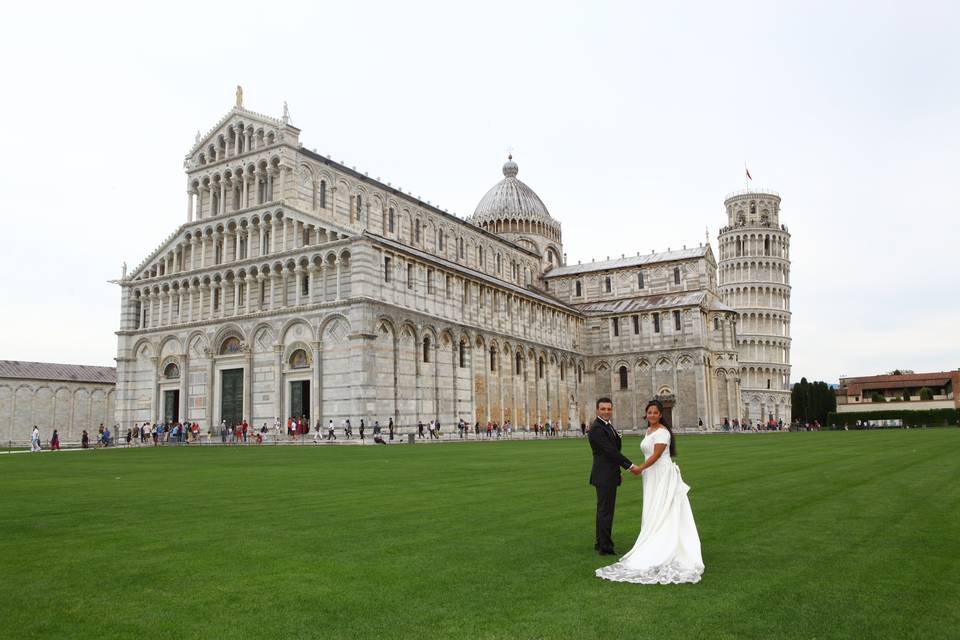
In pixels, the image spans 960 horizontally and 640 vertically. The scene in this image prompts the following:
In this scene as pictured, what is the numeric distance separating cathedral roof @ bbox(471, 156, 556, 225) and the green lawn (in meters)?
69.0

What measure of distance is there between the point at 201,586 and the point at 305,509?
17.5ft

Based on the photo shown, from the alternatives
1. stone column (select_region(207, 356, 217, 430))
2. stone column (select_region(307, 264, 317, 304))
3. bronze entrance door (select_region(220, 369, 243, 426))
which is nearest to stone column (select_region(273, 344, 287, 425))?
bronze entrance door (select_region(220, 369, 243, 426))

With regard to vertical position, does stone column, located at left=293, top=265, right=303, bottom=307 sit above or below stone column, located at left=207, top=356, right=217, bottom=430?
above

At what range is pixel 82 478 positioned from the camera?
19.7 meters

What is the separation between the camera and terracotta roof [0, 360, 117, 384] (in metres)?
65.1

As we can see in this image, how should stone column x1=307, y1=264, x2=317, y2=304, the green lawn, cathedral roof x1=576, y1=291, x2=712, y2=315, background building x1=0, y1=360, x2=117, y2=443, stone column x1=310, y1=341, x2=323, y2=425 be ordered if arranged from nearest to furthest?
the green lawn, stone column x1=310, y1=341, x2=323, y2=425, stone column x1=307, y1=264, x2=317, y2=304, background building x1=0, y1=360, x2=117, y2=443, cathedral roof x1=576, y1=291, x2=712, y2=315

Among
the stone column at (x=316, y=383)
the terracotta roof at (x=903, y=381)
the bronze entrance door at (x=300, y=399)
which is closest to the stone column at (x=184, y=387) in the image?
the bronze entrance door at (x=300, y=399)

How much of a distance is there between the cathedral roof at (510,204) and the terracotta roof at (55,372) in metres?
40.8

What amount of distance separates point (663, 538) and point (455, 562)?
2.35 m

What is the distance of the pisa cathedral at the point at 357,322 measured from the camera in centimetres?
4753

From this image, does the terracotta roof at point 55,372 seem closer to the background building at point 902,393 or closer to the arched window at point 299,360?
the arched window at point 299,360

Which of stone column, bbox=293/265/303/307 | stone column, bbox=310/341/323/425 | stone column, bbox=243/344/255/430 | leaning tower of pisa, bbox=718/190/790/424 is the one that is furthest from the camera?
leaning tower of pisa, bbox=718/190/790/424

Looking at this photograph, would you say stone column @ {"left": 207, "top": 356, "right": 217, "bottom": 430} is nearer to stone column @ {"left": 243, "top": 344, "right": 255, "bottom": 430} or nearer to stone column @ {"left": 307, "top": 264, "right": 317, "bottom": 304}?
stone column @ {"left": 243, "top": 344, "right": 255, "bottom": 430}

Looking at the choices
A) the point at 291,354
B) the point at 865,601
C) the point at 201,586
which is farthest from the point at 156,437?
the point at 865,601
